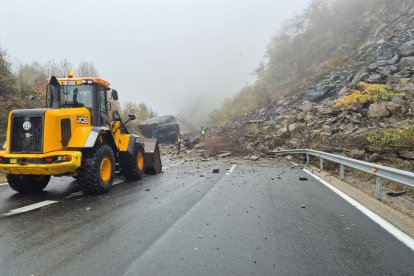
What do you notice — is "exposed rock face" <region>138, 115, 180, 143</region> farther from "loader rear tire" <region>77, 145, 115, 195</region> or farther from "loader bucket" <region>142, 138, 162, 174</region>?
"loader rear tire" <region>77, 145, 115, 195</region>

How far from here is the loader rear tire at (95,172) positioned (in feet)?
26.2

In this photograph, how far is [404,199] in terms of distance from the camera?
23.8 feet

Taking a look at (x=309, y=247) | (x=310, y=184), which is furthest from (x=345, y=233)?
(x=310, y=184)

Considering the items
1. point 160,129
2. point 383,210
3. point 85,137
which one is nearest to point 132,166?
point 85,137

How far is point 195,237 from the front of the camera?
489 centimetres

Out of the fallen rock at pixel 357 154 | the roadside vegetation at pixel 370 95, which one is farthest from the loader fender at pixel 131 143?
the roadside vegetation at pixel 370 95

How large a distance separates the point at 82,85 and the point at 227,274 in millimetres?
7332

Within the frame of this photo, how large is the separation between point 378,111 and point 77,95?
51.9 ft

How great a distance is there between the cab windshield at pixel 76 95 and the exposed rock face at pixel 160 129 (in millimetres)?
33637

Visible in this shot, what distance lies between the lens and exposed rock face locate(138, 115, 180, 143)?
43.5 meters

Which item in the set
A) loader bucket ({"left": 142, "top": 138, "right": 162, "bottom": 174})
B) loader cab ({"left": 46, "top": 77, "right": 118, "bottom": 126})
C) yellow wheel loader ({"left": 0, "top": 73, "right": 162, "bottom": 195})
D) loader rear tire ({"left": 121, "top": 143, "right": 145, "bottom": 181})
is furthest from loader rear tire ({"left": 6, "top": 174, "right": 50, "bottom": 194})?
loader bucket ({"left": 142, "top": 138, "right": 162, "bottom": 174})

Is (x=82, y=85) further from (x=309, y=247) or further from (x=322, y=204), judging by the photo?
(x=309, y=247)

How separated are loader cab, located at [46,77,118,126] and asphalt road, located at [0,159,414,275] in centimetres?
239

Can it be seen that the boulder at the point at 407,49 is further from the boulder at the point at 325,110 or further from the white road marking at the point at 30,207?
the white road marking at the point at 30,207
